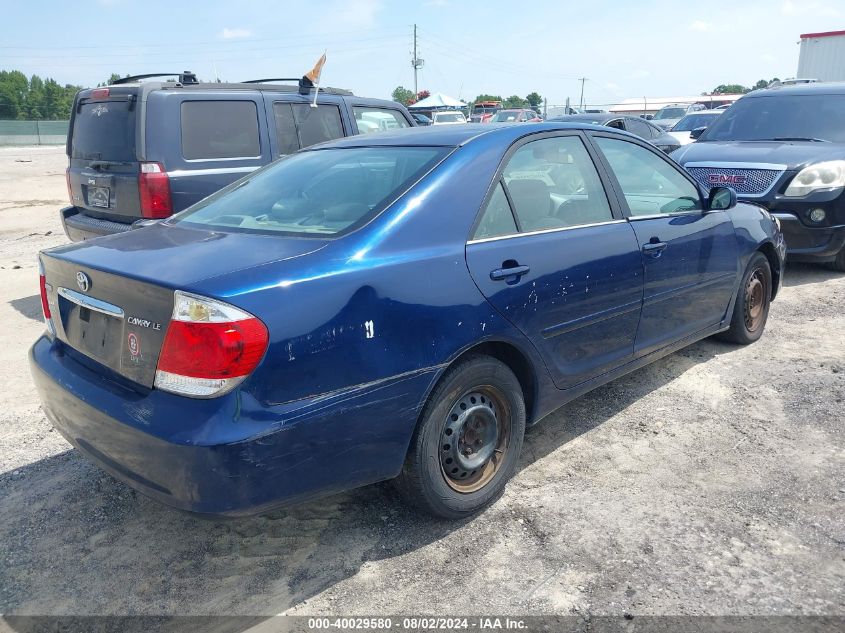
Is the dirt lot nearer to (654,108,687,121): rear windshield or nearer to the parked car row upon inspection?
the parked car row

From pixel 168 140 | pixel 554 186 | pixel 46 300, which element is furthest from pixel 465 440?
pixel 168 140

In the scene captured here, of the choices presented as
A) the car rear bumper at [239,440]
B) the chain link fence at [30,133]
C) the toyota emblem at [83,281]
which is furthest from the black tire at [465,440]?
the chain link fence at [30,133]

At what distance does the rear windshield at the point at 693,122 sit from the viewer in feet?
57.5

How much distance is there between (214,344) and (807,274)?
23.2 feet

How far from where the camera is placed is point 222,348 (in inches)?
84.3

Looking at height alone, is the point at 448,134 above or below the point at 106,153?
above

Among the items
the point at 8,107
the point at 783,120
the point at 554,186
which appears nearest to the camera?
the point at 554,186

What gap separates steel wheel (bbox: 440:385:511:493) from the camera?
2818mm

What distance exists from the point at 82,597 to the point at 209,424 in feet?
3.28

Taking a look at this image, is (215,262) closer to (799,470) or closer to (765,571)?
(765,571)

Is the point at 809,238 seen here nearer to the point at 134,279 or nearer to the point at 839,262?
the point at 839,262

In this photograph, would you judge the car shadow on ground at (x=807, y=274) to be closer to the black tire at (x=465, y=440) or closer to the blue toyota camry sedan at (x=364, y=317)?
the blue toyota camry sedan at (x=364, y=317)

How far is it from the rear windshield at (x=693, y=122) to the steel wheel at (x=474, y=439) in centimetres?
1672

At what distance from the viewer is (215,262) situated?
239cm
